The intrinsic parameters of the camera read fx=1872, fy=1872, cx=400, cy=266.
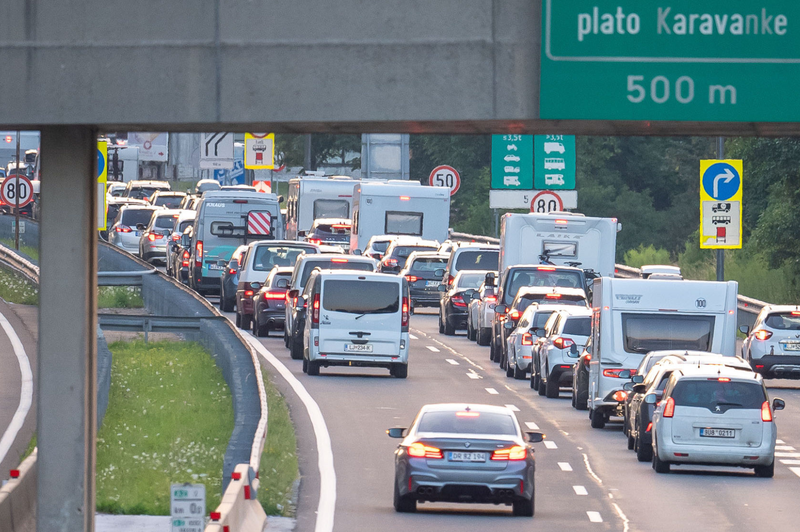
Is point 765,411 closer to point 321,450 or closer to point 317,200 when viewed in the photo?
point 321,450

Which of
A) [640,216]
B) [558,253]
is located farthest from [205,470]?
[640,216]

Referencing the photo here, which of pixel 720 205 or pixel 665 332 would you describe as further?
pixel 720 205

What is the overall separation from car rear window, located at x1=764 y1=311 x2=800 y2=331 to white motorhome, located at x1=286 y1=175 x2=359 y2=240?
83.0ft

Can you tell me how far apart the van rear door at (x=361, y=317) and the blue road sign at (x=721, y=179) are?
237 inches

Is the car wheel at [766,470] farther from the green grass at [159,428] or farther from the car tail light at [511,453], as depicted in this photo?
the green grass at [159,428]

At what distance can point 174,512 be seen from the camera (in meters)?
12.6

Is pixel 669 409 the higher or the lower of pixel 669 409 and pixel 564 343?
the lower

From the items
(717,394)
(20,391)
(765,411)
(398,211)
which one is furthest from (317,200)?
(765,411)

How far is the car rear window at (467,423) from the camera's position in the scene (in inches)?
781

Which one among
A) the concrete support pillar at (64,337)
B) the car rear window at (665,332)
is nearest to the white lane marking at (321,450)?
the concrete support pillar at (64,337)

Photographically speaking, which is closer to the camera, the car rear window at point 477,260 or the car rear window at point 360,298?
the car rear window at point 360,298

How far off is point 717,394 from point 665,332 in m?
5.36

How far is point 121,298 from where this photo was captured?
156 ft

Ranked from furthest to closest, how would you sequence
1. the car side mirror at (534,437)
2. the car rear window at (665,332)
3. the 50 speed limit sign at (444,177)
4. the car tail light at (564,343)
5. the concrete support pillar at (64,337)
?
the 50 speed limit sign at (444,177) → the car tail light at (564,343) → the car rear window at (665,332) → the car side mirror at (534,437) → the concrete support pillar at (64,337)
